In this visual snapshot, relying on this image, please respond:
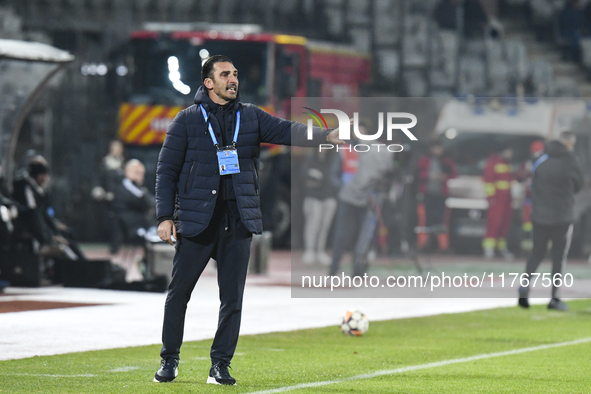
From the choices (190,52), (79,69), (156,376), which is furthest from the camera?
(79,69)

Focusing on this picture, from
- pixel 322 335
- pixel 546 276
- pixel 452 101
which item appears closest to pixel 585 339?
pixel 322 335

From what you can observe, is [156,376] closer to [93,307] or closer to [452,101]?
[93,307]

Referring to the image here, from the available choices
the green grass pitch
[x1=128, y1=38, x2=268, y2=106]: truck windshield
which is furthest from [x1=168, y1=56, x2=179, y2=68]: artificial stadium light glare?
the green grass pitch

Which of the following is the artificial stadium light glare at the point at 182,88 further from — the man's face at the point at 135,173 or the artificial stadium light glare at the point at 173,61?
the man's face at the point at 135,173

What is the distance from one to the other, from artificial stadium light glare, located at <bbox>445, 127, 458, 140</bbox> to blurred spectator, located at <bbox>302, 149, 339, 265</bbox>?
5.23ft

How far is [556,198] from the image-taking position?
13984 mm

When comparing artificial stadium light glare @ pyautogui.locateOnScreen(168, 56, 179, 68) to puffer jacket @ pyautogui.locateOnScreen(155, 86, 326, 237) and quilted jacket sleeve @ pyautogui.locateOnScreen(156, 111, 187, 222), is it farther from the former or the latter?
quilted jacket sleeve @ pyautogui.locateOnScreen(156, 111, 187, 222)

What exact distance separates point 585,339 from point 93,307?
4857 mm

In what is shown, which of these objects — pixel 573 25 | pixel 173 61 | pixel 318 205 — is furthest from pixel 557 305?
pixel 573 25

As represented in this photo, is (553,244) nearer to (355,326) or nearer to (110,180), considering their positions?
(355,326)

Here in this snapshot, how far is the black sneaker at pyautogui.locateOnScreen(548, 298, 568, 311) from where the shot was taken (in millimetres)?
13914

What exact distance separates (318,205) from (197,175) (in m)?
9.25

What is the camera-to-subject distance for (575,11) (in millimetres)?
29984

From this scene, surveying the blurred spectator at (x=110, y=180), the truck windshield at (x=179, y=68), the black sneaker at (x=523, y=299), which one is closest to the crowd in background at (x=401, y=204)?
the black sneaker at (x=523, y=299)
